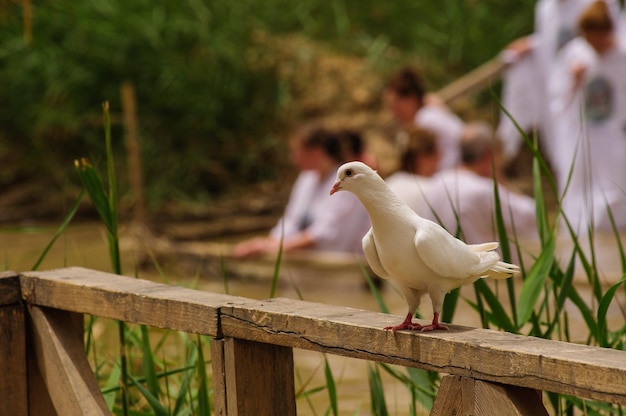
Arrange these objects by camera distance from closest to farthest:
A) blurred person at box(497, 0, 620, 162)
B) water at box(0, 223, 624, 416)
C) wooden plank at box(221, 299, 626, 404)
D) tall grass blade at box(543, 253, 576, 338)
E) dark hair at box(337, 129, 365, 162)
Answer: wooden plank at box(221, 299, 626, 404) < tall grass blade at box(543, 253, 576, 338) < water at box(0, 223, 624, 416) < dark hair at box(337, 129, 365, 162) < blurred person at box(497, 0, 620, 162)

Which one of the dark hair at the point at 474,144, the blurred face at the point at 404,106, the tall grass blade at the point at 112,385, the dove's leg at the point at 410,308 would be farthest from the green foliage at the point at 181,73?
the dove's leg at the point at 410,308

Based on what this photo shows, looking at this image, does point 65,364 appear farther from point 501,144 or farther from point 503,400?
point 501,144

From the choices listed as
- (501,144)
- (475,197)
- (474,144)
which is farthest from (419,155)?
(501,144)

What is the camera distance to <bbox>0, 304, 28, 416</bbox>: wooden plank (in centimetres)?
229

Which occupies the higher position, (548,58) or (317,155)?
(548,58)

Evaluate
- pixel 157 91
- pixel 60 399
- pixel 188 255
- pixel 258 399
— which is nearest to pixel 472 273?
pixel 258 399

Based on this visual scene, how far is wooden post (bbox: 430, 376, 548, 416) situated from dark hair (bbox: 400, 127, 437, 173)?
342cm

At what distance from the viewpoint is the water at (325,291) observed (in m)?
3.84

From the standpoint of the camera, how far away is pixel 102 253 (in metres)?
7.90

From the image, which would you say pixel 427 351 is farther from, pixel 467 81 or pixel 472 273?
pixel 467 81

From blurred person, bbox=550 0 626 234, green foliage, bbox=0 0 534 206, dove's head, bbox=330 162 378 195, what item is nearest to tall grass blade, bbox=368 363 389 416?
dove's head, bbox=330 162 378 195

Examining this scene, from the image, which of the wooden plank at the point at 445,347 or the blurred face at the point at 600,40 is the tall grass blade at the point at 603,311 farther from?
the blurred face at the point at 600,40

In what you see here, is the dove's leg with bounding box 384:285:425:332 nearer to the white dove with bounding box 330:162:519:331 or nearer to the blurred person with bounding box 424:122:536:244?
the white dove with bounding box 330:162:519:331

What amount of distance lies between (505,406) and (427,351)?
0.48 ft
